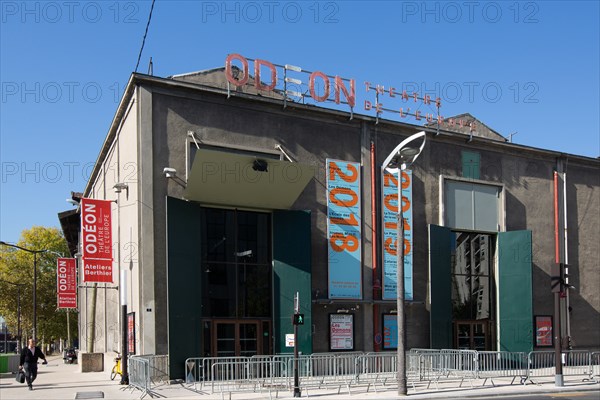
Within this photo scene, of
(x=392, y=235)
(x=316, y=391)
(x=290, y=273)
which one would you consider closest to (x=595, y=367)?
(x=392, y=235)

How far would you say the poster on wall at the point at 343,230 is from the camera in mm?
26688

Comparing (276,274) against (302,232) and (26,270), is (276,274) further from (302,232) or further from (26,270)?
(26,270)

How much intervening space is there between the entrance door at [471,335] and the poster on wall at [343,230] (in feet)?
20.4

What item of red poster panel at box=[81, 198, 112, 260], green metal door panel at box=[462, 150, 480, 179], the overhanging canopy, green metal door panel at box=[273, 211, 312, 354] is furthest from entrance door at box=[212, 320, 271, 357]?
green metal door panel at box=[462, 150, 480, 179]

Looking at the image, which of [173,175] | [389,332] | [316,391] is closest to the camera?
[316,391]

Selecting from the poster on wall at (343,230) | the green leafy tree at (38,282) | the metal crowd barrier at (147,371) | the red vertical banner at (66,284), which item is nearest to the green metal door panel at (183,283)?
the metal crowd barrier at (147,371)

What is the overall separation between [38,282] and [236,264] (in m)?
51.7

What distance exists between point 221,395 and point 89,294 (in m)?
23.7

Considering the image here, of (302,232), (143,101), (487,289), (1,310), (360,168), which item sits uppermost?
(143,101)

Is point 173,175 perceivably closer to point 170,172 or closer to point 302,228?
point 170,172

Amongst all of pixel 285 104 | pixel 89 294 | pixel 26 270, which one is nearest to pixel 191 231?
pixel 285 104

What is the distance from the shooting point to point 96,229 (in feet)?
85.1

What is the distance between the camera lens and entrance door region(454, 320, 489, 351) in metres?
30.1

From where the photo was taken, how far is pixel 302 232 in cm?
2558
